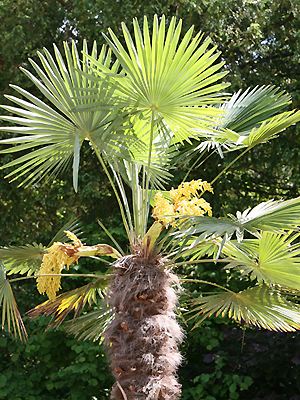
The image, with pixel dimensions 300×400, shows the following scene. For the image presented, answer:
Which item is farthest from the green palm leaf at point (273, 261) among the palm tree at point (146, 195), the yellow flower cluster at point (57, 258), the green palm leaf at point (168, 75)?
the yellow flower cluster at point (57, 258)

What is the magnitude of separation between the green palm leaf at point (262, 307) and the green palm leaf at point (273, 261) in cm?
17

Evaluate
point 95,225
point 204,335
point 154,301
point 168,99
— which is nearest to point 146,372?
point 154,301

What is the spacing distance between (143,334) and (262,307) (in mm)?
838

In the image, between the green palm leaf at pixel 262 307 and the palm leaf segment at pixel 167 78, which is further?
the green palm leaf at pixel 262 307

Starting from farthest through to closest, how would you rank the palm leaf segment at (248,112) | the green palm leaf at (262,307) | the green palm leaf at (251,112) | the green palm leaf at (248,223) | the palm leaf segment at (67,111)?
the green palm leaf at (251,112)
the palm leaf segment at (248,112)
the green palm leaf at (262,307)
the palm leaf segment at (67,111)
the green palm leaf at (248,223)

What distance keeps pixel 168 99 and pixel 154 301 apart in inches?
37.5

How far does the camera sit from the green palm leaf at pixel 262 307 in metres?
3.87

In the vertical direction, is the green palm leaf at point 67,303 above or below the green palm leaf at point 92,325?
above

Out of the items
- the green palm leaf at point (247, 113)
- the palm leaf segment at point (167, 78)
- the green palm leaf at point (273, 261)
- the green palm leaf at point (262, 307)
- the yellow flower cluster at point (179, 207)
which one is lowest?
the green palm leaf at point (262, 307)

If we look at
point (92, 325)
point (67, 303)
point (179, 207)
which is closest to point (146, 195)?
point (179, 207)

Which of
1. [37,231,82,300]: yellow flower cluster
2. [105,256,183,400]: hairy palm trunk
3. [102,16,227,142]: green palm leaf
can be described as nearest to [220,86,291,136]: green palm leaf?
[102,16,227,142]: green palm leaf

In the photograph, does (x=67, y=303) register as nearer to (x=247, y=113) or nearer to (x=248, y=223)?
(x=248, y=223)

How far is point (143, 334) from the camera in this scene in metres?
3.41

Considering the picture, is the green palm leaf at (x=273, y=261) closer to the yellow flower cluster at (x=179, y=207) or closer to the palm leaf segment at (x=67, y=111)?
the yellow flower cluster at (x=179, y=207)
